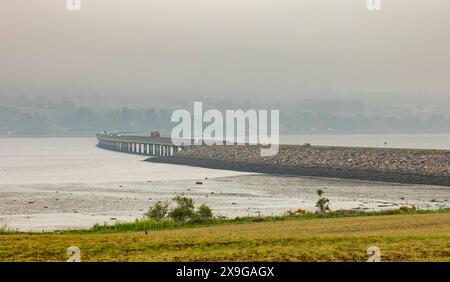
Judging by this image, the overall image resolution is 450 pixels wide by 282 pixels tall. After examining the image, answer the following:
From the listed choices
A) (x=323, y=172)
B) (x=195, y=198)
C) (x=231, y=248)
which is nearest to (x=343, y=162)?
(x=323, y=172)

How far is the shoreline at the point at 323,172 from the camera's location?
91.8 meters

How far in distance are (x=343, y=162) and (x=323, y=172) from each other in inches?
276

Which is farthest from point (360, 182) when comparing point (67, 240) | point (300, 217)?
point (67, 240)

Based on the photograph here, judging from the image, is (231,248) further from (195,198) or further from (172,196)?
(172,196)

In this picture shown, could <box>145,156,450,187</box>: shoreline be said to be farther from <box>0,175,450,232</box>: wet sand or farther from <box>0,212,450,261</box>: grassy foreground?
<box>0,212,450,261</box>: grassy foreground

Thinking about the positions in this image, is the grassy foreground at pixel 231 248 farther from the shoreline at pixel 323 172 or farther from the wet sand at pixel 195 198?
the shoreline at pixel 323 172

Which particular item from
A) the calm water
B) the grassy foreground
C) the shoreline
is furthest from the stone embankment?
the grassy foreground

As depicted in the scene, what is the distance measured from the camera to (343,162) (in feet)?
370

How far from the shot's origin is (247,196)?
6938cm

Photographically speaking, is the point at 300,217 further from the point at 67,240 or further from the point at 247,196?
the point at 247,196

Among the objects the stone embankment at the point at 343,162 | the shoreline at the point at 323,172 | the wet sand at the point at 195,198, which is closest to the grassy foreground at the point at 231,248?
→ the wet sand at the point at 195,198

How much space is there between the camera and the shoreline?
91.8 meters

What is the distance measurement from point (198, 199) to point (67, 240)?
139ft
